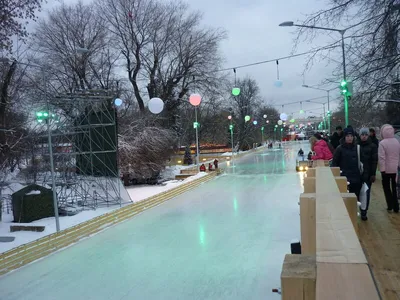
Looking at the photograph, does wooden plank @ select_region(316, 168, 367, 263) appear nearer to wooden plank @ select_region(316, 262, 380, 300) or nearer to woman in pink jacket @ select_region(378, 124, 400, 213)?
wooden plank @ select_region(316, 262, 380, 300)

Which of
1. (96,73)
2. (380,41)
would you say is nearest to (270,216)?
(380,41)

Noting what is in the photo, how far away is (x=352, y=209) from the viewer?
10.1ft

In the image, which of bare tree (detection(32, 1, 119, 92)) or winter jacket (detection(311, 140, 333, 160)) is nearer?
winter jacket (detection(311, 140, 333, 160))

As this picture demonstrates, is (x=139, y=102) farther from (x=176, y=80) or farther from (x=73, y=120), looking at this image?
(x=73, y=120)

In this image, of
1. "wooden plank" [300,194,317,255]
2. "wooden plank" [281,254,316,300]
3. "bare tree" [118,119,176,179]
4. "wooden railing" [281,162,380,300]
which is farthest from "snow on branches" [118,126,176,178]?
"wooden plank" [281,254,316,300]

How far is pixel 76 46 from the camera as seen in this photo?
76.3 ft

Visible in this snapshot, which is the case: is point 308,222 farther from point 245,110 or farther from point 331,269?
point 245,110

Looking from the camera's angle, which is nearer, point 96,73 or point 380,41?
point 380,41

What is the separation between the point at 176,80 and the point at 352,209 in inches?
940

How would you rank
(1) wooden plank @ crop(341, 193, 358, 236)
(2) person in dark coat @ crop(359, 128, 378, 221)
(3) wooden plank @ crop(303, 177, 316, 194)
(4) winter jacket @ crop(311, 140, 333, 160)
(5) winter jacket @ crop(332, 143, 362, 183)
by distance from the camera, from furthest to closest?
1. (4) winter jacket @ crop(311, 140, 333, 160)
2. (2) person in dark coat @ crop(359, 128, 378, 221)
3. (5) winter jacket @ crop(332, 143, 362, 183)
4. (3) wooden plank @ crop(303, 177, 316, 194)
5. (1) wooden plank @ crop(341, 193, 358, 236)

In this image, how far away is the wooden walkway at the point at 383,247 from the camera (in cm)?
287

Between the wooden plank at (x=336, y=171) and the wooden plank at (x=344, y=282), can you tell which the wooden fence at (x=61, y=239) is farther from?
the wooden plank at (x=344, y=282)

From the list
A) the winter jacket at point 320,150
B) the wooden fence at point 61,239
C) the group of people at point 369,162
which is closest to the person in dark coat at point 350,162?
the group of people at point 369,162

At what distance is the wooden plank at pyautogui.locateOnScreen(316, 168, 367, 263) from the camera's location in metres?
1.58
